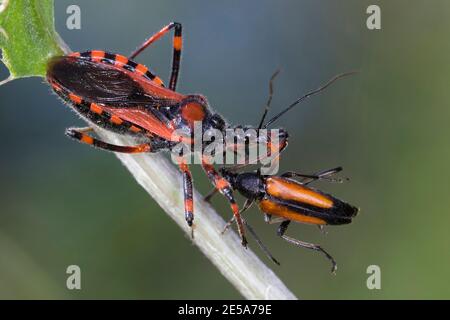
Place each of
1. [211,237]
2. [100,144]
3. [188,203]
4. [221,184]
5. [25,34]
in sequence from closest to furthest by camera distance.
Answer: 1. [25,34]
2. [211,237]
3. [188,203]
4. [100,144]
5. [221,184]

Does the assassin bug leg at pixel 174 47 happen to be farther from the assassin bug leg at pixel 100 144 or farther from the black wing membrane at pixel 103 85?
the assassin bug leg at pixel 100 144

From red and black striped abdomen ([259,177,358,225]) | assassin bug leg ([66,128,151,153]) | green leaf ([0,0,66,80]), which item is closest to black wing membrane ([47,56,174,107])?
assassin bug leg ([66,128,151,153])

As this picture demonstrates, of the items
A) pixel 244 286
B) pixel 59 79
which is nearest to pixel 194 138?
pixel 59 79

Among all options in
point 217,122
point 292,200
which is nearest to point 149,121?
point 217,122

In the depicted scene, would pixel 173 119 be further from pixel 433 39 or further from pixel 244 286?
pixel 433 39

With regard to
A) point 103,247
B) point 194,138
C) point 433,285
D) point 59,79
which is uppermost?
point 59,79

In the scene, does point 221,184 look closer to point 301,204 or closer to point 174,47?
point 301,204

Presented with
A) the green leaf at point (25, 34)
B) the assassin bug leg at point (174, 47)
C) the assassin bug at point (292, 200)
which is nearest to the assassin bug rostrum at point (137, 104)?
Answer: the assassin bug leg at point (174, 47)
